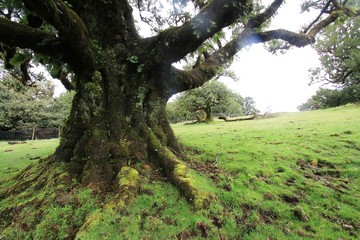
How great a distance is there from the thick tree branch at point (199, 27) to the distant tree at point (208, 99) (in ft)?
63.6

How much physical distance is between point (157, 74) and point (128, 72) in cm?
73

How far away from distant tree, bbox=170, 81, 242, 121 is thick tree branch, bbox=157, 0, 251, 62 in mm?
19391

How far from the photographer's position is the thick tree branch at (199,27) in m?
4.82

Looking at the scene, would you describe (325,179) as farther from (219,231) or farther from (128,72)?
(128,72)

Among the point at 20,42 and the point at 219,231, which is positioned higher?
the point at 20,42

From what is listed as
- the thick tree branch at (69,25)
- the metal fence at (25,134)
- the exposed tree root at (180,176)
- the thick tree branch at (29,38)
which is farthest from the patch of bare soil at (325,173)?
the metal fence at (25,134)

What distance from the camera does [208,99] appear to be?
81.7 feet

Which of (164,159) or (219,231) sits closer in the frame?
(219,231)

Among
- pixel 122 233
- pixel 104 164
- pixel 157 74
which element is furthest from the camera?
pixel 157 74

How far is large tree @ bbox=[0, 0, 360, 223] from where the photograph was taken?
14.1ft

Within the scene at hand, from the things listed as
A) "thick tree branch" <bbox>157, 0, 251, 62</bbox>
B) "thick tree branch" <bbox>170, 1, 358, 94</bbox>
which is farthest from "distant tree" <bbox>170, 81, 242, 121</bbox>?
"thick tree branch" <bbox>157, 0, 251, 62</bbox>

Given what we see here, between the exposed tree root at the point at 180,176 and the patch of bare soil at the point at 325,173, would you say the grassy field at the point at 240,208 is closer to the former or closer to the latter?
the patch of bare soil at the point at 325,173

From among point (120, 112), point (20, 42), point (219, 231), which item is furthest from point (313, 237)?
point (20, 42)

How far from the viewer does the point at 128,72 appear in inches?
222
